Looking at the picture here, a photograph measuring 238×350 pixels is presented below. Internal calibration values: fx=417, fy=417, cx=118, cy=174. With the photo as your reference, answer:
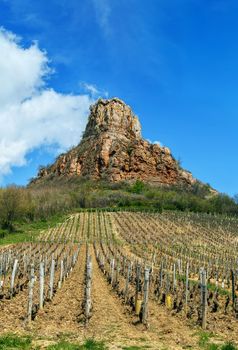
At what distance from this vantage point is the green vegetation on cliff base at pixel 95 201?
224 ft

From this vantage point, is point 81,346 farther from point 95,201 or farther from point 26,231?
point 95,201

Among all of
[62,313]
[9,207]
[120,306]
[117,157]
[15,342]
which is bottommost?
[15,342]

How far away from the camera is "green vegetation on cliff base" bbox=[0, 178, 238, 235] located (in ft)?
224

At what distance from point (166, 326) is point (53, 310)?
4.56 m

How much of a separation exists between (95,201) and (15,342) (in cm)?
8846

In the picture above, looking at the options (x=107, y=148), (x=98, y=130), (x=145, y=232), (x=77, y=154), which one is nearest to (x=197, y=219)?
(x=145, y=232)

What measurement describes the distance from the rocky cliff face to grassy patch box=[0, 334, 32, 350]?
380 ft

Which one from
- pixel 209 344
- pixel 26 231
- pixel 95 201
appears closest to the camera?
pixel 209 344

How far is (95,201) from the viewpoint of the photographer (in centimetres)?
9925

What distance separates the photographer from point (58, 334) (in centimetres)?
1205

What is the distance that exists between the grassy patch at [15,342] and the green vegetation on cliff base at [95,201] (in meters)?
55.5

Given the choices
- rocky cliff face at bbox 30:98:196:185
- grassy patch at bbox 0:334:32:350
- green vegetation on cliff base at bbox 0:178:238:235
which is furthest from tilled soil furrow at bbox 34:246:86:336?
rocky cliff face at bbox 30:98:196:185

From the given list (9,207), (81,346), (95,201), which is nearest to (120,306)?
(81,346)

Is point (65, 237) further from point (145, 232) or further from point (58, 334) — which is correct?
point (58, 334)
